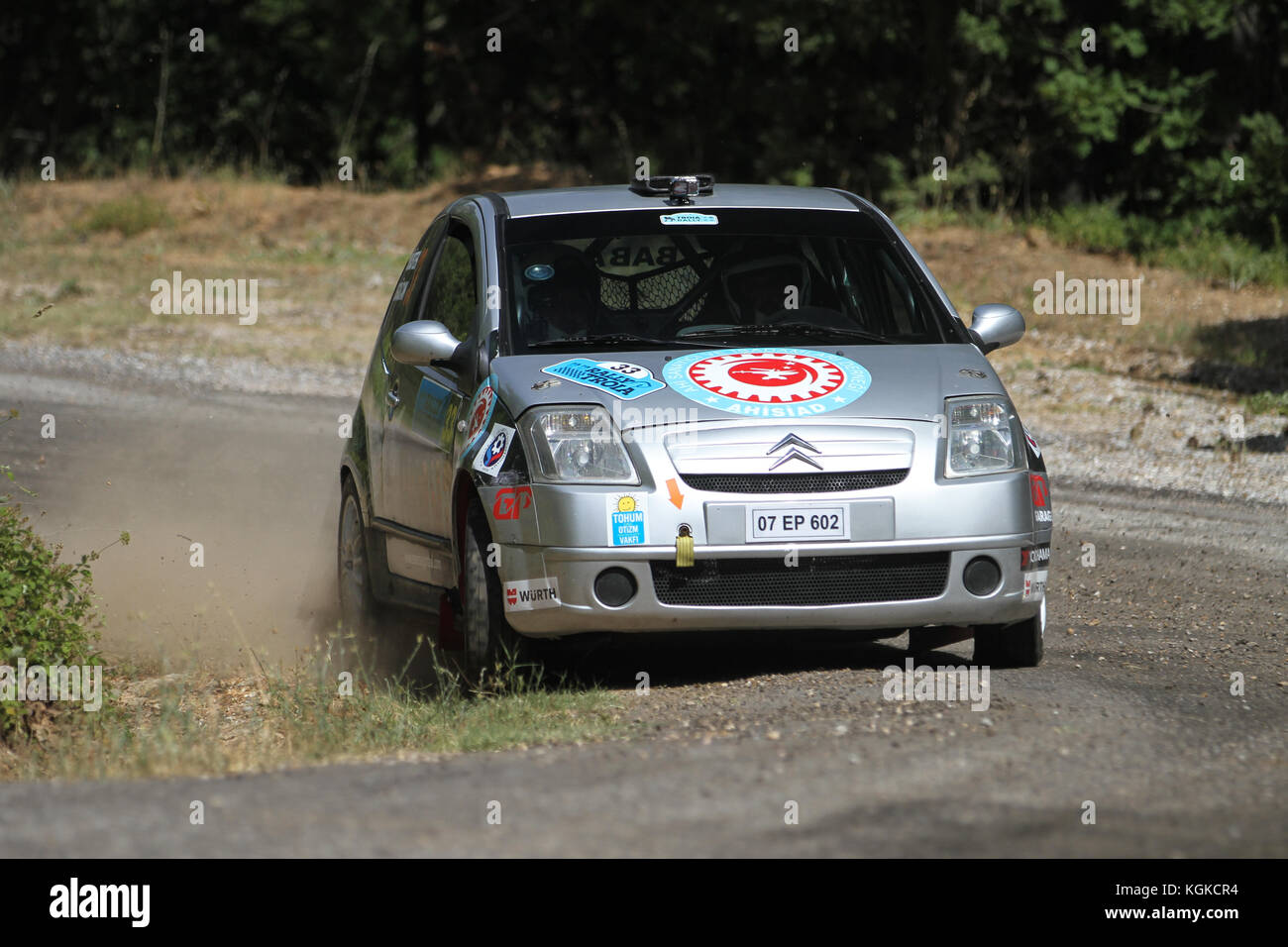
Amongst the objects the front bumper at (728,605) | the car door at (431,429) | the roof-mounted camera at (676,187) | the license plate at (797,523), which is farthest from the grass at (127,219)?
the license plate at (797,523)

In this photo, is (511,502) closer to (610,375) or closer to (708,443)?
(610,375)

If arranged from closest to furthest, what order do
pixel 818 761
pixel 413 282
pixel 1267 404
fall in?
1. pixel 818 761
2. pixel 413 282
3. pixel 1267 404

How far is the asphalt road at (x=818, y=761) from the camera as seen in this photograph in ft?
13.6

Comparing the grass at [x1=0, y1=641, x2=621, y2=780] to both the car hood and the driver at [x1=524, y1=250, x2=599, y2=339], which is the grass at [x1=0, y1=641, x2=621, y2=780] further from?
the driver at [x1=524, y1=250, x2=599, y2=339]

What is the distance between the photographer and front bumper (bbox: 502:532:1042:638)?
19.1 feet

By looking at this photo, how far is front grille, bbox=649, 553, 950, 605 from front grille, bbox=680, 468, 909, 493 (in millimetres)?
230

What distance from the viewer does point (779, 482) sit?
5.88 m

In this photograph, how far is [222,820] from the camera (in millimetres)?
4258

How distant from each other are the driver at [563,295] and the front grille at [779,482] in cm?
110

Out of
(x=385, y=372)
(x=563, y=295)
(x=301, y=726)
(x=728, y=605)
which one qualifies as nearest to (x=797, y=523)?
(x=728, y=605)

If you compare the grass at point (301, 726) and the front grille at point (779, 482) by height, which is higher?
the front grille at point (779, 482)

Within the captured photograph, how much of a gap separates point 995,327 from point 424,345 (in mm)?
2227

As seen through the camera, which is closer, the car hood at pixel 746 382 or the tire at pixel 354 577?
the car hood at pixel 746 382

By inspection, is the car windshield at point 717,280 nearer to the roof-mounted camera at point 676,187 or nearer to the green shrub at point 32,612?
the roof-mounted camera at point 676,187
